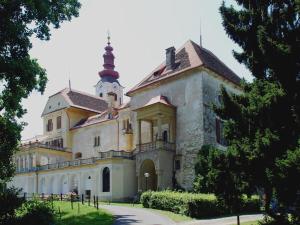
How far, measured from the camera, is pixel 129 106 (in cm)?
4897

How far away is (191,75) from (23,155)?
2779cm

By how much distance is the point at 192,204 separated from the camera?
26516 millimetres

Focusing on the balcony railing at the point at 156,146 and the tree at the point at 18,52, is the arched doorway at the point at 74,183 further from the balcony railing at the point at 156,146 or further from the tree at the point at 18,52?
the tree at the point at 18,52

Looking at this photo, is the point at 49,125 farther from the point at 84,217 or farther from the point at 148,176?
the point at 84,217

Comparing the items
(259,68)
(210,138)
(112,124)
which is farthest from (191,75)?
(259,68)

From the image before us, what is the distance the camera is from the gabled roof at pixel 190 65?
41094 mm

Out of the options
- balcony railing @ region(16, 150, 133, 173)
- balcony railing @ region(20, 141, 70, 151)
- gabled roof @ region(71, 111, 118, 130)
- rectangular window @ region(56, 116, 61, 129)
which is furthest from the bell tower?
balcony railing @ region(16, 150, 133, 173)

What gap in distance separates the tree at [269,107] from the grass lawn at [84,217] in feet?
29.4

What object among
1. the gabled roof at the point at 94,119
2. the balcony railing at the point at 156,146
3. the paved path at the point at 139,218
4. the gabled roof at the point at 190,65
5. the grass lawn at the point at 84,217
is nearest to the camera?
the paved path at the point at 139,218

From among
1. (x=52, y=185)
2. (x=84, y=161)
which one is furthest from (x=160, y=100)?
(x=52, y=185)

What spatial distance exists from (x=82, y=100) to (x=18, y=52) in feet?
132

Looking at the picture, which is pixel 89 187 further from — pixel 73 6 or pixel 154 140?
pixel 73 6

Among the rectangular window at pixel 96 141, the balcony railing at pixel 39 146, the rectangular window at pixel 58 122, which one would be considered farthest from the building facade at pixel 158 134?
the rectangular window at pixel 58 122

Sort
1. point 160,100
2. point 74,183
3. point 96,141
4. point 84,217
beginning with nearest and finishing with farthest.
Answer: point 84,217 → point 160,100 → point 74,183 → point 96,141
